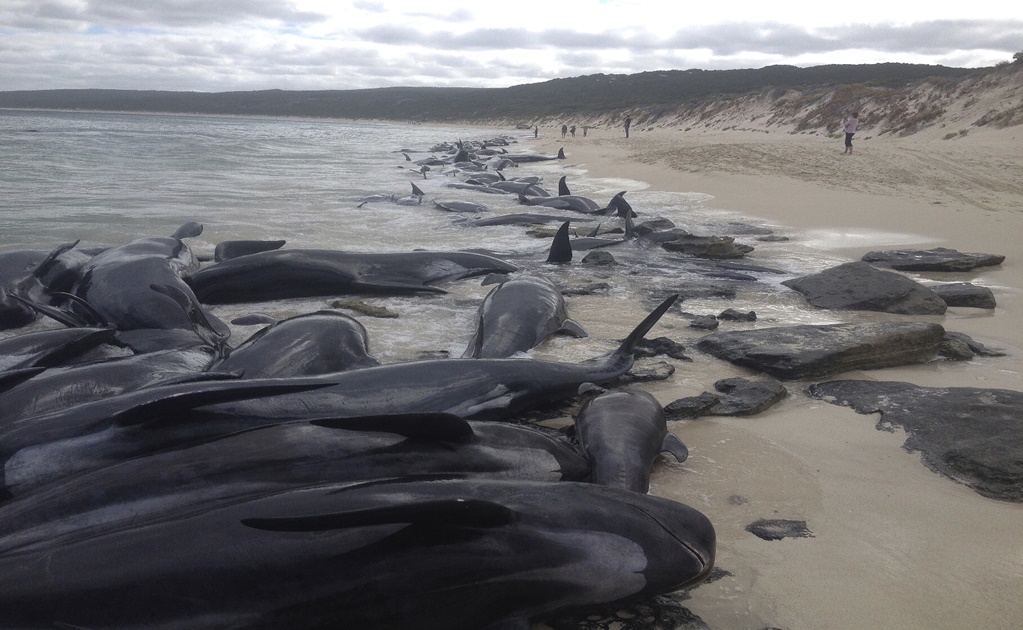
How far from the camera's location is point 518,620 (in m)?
2.15

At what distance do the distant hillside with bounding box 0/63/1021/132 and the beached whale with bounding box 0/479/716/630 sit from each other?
29.2 metres

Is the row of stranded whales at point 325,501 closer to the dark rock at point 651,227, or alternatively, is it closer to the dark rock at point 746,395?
the dark rock at point 746,395

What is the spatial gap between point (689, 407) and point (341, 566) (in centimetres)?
235

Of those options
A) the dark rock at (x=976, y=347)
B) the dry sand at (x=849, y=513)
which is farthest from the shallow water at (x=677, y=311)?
the dark rock at (x=976, y=347)

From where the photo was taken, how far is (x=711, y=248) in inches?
329

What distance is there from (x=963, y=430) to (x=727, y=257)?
4.91 meters


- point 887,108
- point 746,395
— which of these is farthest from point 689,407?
point 887,108

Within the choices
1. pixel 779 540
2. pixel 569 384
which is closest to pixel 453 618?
pixel 779 540

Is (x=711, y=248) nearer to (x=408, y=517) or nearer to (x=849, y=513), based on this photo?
(x=849, y=513)

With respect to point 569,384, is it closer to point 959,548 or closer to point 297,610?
point 959,548

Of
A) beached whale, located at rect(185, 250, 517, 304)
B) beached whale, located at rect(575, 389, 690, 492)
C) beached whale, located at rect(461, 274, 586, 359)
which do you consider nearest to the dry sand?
beached whale, located at rect(575, 389, 690, 492)

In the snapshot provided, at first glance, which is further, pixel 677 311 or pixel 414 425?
pixel 677 311

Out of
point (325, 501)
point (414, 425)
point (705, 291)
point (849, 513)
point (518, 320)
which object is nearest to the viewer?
point (325, 501)

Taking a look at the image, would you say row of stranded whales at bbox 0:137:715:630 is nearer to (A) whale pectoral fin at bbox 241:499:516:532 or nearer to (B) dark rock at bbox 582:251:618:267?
(A) whale pectoral fin at bbox 241:499:516:532
